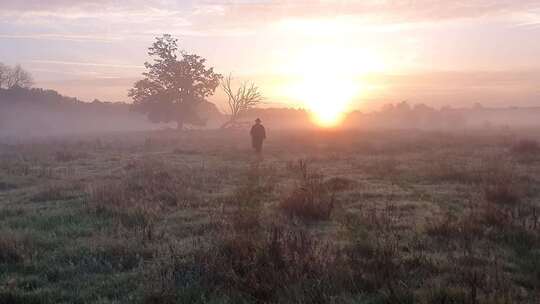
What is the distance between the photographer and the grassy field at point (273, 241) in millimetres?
5430

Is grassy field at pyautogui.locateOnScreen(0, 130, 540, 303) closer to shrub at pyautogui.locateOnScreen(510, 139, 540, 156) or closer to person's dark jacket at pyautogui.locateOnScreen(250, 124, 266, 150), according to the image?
shrub at pyautogui.locateOnScreen(510, 139, 540, 156)

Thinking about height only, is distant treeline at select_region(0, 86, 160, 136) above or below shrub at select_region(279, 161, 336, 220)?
above

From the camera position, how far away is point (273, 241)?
6195mm

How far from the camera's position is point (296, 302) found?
5.04 meters

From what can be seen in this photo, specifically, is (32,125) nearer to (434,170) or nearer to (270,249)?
(434,170)

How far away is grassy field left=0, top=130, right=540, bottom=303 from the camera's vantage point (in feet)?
17.8

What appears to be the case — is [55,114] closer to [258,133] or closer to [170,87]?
[170,87]

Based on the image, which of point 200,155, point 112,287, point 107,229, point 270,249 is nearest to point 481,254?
point 270,249

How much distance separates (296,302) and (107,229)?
15.7 ft

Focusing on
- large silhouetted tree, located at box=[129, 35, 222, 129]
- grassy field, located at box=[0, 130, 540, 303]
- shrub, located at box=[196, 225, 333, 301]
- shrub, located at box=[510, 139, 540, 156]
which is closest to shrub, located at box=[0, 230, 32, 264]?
grassy field, located at box=[0, 130, 540, 303]

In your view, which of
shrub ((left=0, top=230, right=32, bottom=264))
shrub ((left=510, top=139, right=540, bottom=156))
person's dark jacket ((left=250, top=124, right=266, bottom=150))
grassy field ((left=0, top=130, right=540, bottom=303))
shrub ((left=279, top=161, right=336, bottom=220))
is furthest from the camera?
person's dark jacket ((left=250, top=124, right=266, bottom=150))

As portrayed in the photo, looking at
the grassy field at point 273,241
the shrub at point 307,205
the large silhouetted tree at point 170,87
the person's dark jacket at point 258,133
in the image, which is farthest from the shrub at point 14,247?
the large silhouetted tree at point 170,87

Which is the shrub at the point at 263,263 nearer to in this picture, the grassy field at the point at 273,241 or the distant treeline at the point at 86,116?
the grassy field at the point at 273,241

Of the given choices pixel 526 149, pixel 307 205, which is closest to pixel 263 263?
pixel 307 205
